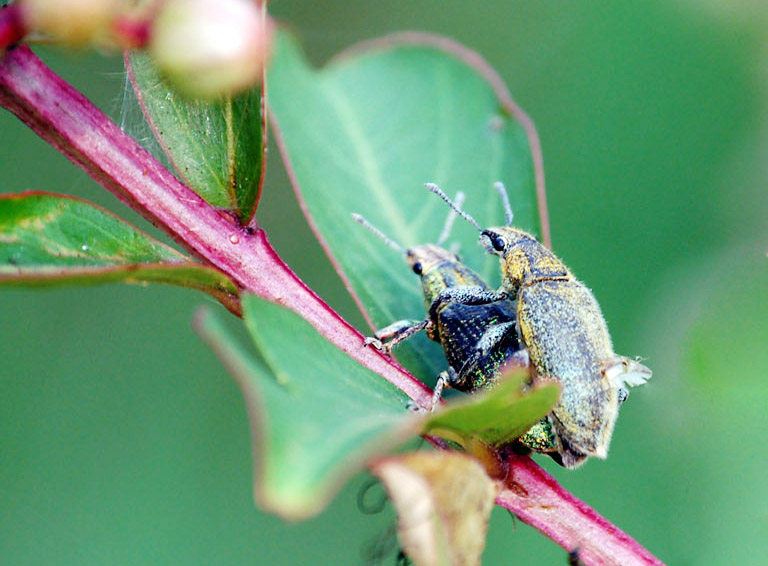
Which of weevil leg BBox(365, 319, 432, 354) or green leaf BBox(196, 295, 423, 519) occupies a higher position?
green leaf BBox(196, 295, 423, 519)

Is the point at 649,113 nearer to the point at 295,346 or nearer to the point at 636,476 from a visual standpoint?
the point at 636,476

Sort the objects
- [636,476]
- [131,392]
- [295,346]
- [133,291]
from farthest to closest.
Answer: [133,291], [131,392], [636,476], [295,346]

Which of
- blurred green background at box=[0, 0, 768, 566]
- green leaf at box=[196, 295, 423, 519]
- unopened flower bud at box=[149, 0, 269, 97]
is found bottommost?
blurred green background at box=[0, 0, 768, 566]

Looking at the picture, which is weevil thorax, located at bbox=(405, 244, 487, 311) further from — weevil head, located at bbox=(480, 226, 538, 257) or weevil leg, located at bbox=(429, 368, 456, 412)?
weevil leg, located at bbox=(429, 368, 456, 412)

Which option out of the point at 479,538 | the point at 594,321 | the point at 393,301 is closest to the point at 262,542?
the point at 393,301

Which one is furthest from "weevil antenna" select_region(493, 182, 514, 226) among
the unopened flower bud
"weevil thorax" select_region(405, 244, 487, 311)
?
the unopened flower bud

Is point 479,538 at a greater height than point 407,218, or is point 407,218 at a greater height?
point 407,218

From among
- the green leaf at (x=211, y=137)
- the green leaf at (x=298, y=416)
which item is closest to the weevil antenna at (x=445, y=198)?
the green leaf at (x=211, y=137)
